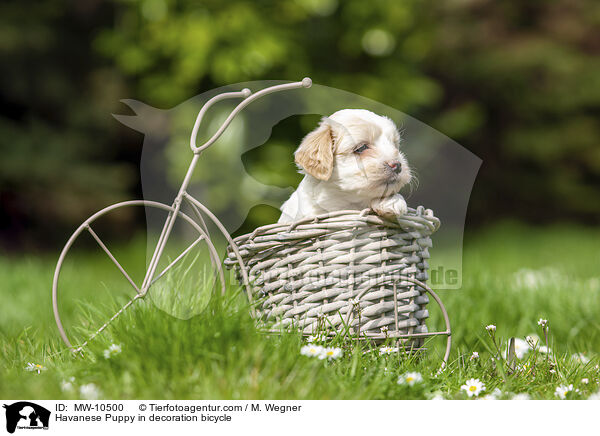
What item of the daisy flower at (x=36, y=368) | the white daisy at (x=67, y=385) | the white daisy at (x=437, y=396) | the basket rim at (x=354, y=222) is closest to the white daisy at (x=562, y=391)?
the white daisy at (x=437, y=396)

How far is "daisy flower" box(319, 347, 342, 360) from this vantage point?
5.71ft

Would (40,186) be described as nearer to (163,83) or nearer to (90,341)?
(163,83)

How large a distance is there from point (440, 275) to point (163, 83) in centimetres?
260

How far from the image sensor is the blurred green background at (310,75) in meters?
4.48

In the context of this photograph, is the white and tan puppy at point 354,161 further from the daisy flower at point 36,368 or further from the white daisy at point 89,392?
the daisy flower at point 36,368

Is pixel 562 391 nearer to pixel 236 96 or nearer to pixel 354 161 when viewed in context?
pixel 354 161

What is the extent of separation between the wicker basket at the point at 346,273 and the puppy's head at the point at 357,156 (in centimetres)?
12

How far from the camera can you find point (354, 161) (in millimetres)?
2029

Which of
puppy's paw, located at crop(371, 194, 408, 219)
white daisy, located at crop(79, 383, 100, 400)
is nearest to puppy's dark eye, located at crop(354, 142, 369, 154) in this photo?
puppy's paw, located at crop(371, 194, 408, 219)

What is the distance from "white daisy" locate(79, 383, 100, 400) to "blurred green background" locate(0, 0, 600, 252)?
946 millimetres

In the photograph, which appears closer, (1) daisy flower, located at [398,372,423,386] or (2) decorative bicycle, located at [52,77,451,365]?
(1) daisy flower, located at [398,372,423,386]

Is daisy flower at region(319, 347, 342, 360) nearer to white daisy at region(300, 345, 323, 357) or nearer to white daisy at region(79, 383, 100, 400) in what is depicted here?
white daisy at region(300, 345, 323, 357)

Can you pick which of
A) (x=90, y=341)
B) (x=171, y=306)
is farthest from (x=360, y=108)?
(x=90, y=341)

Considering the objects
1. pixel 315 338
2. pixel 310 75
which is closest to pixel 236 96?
pixel 315 338
